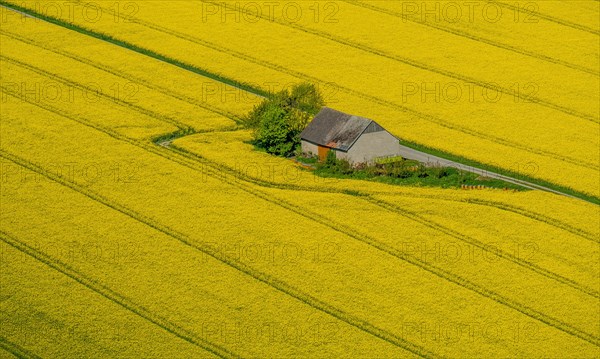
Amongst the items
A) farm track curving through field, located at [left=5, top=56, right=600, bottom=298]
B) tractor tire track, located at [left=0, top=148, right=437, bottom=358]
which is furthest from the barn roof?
tractor tire track, located at [left=0, top=148, right=437, bottom=358]

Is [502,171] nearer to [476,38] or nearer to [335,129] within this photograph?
[335,129]

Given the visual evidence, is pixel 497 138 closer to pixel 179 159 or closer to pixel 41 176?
pixel 179 159

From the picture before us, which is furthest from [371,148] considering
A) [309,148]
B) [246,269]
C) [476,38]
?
[476,38]

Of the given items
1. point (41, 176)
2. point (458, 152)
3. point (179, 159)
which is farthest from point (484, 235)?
point (41, 176)

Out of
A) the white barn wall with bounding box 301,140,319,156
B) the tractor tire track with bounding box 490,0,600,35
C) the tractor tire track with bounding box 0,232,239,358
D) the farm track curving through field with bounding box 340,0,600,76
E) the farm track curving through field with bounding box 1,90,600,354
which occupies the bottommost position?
the tractor tire track with bounding box 0,232,239,358

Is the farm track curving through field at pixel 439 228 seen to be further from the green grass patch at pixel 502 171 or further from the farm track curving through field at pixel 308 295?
the green grass patch at pixel 502 171

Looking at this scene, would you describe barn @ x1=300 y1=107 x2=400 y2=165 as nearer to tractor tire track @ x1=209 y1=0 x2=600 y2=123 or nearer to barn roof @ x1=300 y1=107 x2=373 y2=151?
barn roof @ x1=300 y1=107 x2=373 y2=151

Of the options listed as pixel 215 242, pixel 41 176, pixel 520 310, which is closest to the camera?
pixel 520 310
